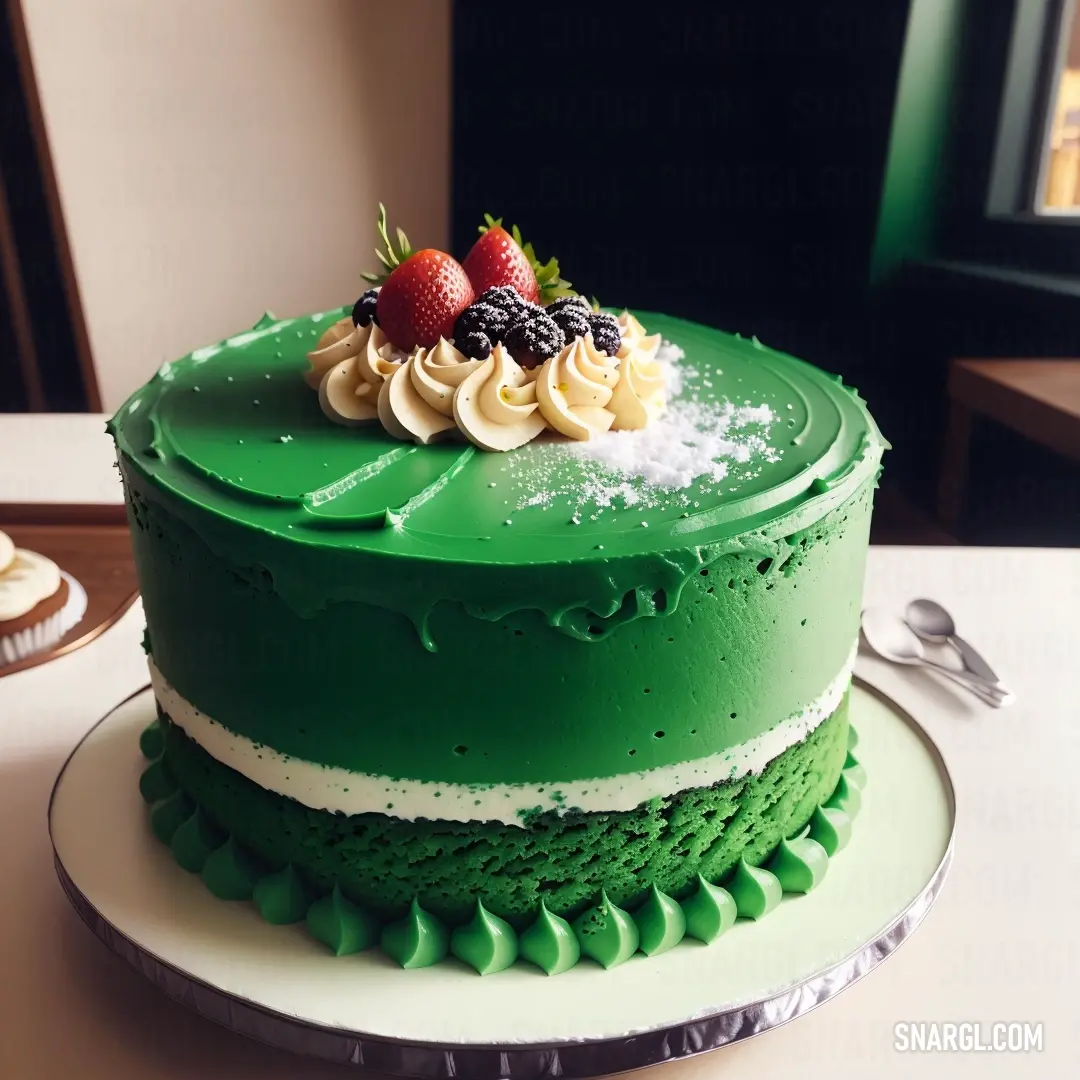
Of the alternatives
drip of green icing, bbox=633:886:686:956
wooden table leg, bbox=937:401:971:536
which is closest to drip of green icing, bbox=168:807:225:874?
drip of green icing, bbox=633:886:686:956

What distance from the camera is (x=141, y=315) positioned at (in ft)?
13.9

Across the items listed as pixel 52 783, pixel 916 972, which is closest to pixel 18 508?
pixel 52 783

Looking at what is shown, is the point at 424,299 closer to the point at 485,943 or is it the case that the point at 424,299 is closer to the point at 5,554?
the point at 485,943

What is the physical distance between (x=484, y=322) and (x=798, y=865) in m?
0.72

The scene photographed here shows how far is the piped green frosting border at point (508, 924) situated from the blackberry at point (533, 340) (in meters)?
0.62

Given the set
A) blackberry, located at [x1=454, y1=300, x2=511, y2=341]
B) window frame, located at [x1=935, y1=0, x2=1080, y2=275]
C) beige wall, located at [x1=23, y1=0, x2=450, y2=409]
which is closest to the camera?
blackberry, located at [x1=454, y1=300, x2=511, y2=341]

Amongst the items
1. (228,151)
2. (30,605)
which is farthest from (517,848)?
(228,151)

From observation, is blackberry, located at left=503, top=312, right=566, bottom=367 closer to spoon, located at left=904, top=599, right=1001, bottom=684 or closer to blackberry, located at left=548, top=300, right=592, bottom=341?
blackberry, located at left=548, top=300, right=592, bottom=341

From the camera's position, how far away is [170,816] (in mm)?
1218

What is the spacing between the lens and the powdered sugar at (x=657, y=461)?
104cm

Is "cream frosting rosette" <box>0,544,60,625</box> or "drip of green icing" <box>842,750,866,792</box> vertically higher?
"cream frosting rosette" <box>0,544,60,625</box>

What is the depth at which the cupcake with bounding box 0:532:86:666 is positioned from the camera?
64.0 inches

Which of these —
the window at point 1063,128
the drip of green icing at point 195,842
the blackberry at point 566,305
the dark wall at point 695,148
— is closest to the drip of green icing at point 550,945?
the drip of green icing at point 195,842

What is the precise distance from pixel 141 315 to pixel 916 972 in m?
3.99
